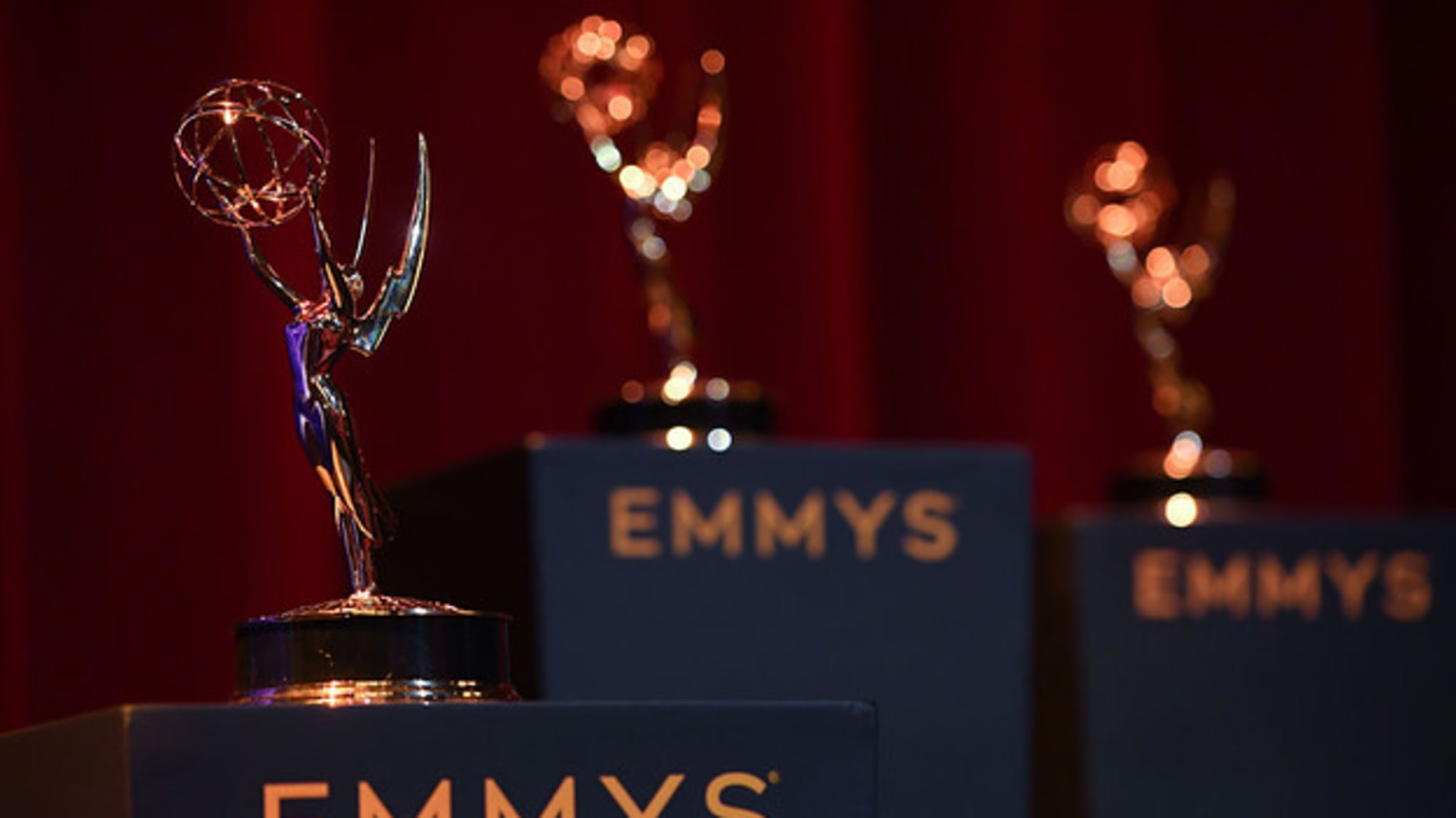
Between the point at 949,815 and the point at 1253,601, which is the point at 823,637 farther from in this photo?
the point at 1253,601

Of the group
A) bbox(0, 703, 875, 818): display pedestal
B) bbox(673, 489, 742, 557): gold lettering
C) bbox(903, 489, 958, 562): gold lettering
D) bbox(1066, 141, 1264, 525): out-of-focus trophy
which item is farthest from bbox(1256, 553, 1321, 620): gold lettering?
A: bbox(0, 703, 875, 818): display pedestal

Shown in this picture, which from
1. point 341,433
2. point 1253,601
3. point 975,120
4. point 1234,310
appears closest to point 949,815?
point 1253,601

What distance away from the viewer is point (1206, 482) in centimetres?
199

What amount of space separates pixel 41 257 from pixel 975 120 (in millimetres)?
977

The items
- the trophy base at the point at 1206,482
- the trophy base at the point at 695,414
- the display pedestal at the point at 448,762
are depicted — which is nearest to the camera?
the display pedestal at the point at 448,762

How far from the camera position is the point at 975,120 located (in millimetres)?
2412

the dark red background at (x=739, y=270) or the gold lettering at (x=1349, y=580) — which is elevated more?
the dark red background at (x=739, y=270)

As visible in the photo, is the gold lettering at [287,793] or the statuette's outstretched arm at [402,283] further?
the statuette's outstretched arm at [402,283]

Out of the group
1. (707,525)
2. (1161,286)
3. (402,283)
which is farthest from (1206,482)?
(402,283)

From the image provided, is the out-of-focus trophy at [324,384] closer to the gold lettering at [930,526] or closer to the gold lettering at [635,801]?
the gold lettering at [635,801]

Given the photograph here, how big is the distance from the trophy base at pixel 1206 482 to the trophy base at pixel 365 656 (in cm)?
120

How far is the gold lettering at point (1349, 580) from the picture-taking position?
1.86 meters

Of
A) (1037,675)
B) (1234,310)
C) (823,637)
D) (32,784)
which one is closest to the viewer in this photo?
(32,784)

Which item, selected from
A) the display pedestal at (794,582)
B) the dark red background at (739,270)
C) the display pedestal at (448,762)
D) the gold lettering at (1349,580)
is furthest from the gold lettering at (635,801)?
the gold lettering at (1349,580)
